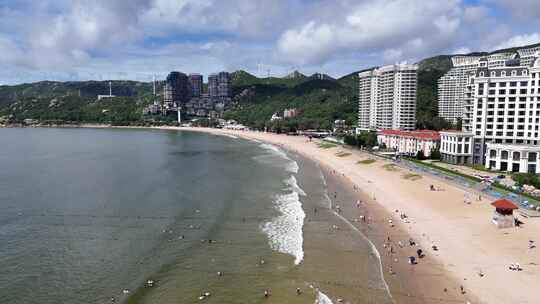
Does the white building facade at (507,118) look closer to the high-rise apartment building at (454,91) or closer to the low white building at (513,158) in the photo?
the low white building at (513,158)

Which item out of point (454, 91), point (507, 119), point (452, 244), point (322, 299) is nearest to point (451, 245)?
point (452, 244)

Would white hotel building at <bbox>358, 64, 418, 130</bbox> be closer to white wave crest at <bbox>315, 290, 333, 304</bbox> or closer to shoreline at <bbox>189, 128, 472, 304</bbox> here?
shoreline at <bbox>189, 128, 472, 304</bbox>

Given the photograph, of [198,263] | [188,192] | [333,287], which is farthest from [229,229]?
[188,192]

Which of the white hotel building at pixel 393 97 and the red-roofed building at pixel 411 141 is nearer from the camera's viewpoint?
the red-roofed building at pixel 411 141

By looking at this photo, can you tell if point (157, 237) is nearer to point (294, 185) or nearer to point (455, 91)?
point (294, 185)

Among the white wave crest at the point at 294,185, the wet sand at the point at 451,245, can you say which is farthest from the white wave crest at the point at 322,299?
the white wave crest at the point at 294,185

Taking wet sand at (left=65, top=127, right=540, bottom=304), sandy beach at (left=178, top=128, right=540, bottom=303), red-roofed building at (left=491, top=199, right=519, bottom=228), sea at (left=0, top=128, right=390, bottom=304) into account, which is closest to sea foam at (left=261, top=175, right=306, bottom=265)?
sea at (left=0, top=128, right=390, bottom=304)
